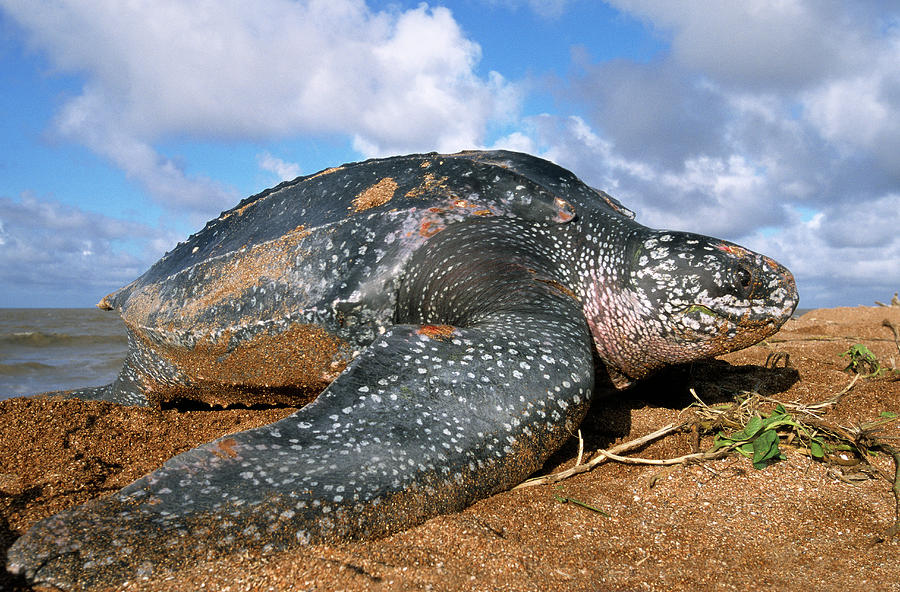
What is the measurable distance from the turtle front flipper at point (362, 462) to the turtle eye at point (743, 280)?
854 millimetres

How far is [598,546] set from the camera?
1279mm

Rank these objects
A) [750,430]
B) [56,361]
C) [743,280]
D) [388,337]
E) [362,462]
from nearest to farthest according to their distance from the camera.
Answer: [362,462] → [388,337] → [750,430] → [743,280] → [56,361]

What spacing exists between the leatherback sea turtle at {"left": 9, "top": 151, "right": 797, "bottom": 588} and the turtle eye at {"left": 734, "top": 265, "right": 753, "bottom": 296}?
11mm

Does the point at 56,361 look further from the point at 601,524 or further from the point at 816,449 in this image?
the point at 816,449

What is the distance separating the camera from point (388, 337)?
1.68 metres

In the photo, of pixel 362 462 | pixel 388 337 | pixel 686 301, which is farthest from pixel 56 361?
pixel 686 301

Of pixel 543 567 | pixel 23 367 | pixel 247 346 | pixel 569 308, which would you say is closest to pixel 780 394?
pixel 569 308

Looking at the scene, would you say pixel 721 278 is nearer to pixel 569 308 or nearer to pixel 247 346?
pixel 569 308

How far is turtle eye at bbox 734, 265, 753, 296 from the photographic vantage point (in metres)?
2.22

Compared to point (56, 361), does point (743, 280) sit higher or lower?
higher

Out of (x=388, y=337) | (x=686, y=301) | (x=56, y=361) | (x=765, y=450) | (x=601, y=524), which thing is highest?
(x=686, y=301)

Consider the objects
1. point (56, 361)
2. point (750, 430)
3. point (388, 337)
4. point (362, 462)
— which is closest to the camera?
point (362, 462)

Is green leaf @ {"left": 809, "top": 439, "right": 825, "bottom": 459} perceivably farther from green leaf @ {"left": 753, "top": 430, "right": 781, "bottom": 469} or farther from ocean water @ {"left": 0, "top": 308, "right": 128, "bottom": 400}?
ocean water @ {"left": 0, "top": 308, "right": 128, "bottom": 400}

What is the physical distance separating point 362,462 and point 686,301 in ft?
5.38
